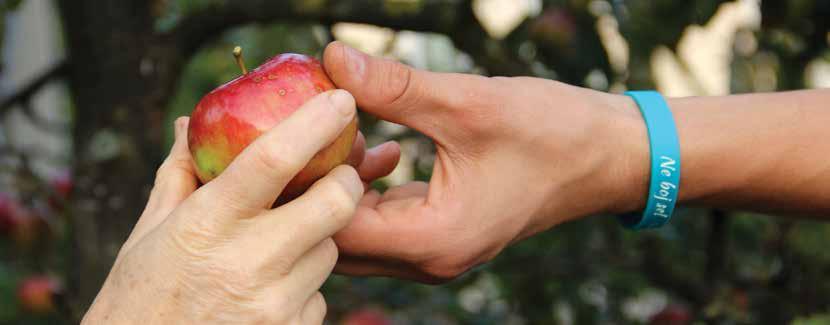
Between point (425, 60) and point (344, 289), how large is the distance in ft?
2.01

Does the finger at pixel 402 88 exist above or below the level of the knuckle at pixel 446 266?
above

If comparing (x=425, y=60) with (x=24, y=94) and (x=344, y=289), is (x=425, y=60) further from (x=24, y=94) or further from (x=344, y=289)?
(x=24, y=94)

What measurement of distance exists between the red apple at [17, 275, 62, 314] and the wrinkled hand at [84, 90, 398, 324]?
79 cm

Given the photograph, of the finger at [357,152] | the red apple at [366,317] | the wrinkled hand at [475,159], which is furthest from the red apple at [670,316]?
the finger at [357,152]

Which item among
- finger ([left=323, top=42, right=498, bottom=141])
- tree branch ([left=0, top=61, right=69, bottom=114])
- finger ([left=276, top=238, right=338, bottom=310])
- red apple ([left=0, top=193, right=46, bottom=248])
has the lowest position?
red apple ([left=0, top=193, right=46, bottom=248])

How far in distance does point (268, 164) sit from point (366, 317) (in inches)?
35.4

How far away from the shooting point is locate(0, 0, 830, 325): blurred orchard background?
1232 millimetres

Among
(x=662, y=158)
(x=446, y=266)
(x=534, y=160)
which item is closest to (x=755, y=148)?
(x=662, y=158)

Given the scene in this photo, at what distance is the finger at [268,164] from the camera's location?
0.73 meters

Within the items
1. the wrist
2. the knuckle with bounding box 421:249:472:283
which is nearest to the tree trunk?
the knuckle with bounding box 421:249:472:283

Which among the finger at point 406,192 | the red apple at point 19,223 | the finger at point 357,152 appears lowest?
the red apple at point 19,223

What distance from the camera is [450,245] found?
944 millimetres

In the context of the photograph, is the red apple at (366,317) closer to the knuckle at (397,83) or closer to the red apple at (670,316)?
the red apple at (670,316)

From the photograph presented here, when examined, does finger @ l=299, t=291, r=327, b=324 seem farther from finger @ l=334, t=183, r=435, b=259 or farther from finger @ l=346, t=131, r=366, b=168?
finger @ l=346, t=131, r=366, b=168
